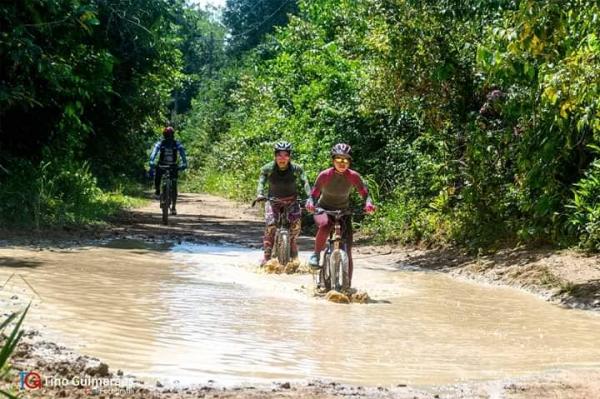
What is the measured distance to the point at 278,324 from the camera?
828cm

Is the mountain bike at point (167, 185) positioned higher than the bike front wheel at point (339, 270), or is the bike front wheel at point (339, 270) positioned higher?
the mountain bike at point (167, 185)

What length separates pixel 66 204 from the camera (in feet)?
57.3

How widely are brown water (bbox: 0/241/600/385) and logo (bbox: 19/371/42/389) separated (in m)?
0.82

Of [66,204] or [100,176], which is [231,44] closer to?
[100,176]

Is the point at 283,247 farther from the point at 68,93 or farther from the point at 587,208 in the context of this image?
the point at 68,93

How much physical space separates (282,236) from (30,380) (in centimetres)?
783

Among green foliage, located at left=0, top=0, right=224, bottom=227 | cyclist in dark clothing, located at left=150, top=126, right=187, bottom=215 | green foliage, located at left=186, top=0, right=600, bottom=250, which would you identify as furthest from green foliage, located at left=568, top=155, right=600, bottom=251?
cyclist in dark clothing, located at left=150, top=126, right=187, bottom=215

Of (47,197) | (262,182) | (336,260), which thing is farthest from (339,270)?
(47,197)

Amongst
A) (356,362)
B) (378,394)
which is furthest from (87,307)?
(378,394)

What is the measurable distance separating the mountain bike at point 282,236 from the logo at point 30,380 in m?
7.57

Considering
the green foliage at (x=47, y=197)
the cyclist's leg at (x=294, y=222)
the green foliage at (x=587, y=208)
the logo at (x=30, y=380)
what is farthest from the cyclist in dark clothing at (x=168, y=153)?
the logo at (x=30, y=380)

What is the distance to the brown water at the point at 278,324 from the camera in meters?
6.45

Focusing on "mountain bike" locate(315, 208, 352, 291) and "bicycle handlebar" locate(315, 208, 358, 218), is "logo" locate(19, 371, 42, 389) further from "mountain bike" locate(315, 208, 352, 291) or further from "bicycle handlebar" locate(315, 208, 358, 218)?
"bicycle handlebar" locate(315, 208, 358, 218)

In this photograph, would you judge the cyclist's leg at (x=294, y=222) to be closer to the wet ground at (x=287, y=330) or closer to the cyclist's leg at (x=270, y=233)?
the cyclist's leg at (x=270, y=233)
